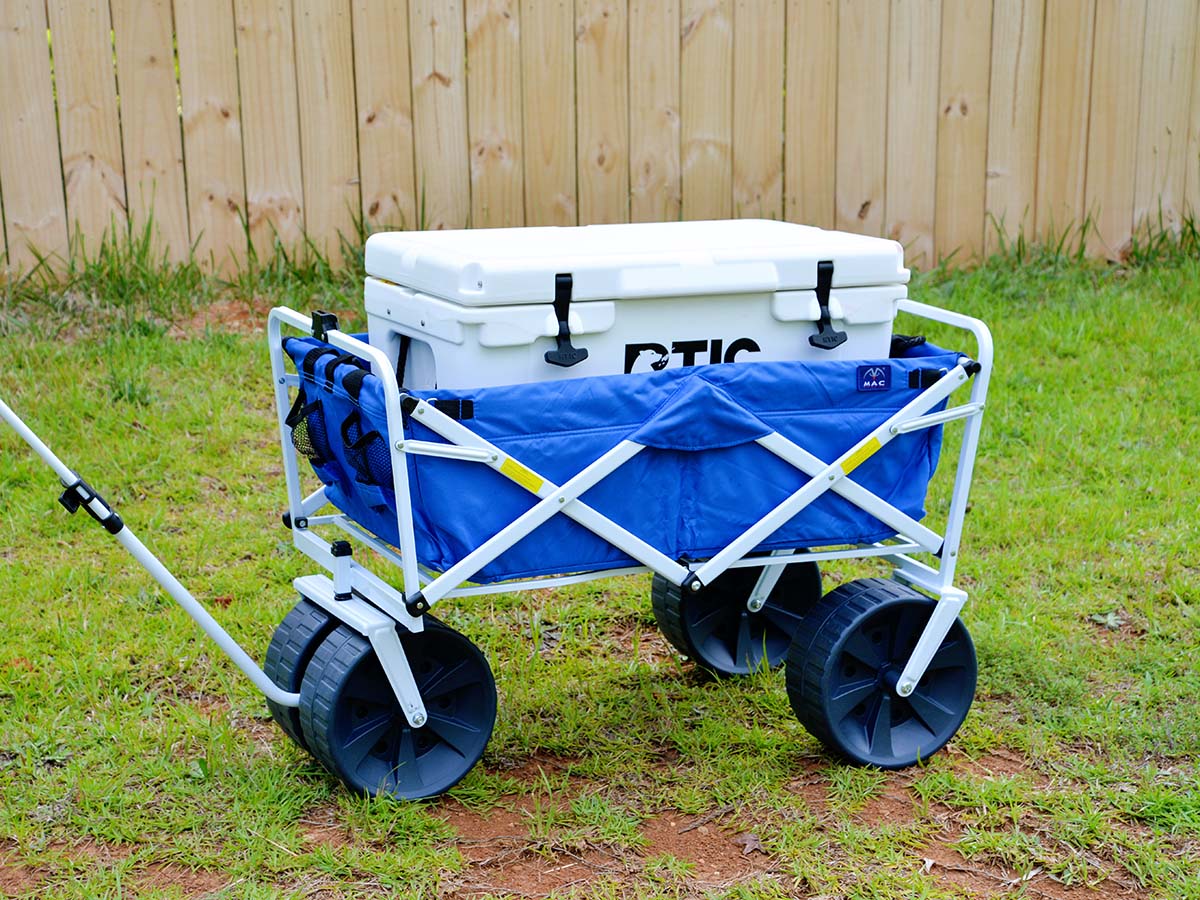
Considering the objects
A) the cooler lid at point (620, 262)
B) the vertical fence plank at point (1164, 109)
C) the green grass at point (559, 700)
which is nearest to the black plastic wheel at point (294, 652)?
the green grass at point (559, 700)

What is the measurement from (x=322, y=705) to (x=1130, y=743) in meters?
1.95

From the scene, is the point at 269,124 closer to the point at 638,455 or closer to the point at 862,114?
the point at 862,114

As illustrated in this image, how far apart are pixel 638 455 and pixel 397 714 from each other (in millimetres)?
800

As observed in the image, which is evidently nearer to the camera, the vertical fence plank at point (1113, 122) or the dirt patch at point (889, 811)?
the dirt patch at point (889, 811)

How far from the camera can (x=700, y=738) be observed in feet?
11.9

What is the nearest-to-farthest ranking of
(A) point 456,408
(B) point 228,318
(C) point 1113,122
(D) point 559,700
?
(A) point 456,408, (D) point 559,700, (B) point 228,318, (C) point 1113,122

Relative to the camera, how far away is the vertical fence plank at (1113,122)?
6.90 m

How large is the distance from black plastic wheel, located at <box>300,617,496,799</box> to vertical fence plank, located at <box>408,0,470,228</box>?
130 inches

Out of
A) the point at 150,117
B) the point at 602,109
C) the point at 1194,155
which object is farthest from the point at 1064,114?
the point at 150,117

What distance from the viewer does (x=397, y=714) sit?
3244 millimetres

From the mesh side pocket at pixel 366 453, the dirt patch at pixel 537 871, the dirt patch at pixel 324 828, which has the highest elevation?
the mesh side pocket at pixel 366 453

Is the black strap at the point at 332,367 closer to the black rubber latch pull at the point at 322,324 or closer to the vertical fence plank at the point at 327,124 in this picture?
the black rubber latch pull at the point at 322,324

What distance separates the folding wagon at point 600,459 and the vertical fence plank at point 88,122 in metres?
2.73

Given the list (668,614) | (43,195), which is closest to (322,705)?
(668,614)
